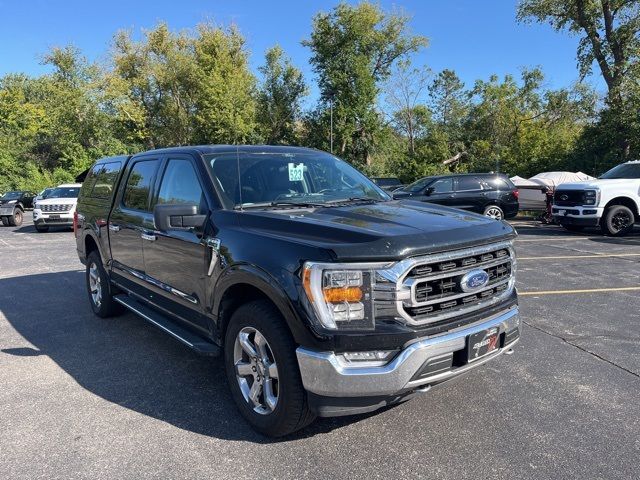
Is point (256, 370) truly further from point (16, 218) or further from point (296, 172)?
point (16, 218)

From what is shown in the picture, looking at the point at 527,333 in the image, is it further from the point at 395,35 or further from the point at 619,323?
the point at 395,35

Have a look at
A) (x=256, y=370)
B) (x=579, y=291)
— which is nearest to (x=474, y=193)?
(x=579, y=291)

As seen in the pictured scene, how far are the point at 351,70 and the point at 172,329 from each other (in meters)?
37.9

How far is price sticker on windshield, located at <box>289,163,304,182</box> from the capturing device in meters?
4.17

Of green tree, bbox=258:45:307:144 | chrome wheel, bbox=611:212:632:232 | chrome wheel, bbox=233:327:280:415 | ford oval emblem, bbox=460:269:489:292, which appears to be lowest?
chrome wheel, bbox=611:212:632:232

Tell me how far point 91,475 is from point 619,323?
17.7 ft

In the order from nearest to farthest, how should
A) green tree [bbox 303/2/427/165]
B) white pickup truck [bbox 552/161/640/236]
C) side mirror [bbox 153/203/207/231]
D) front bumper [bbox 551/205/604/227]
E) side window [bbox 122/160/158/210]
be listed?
side mirror [bbox 153/203/207/231], side window [bbox 122/160/158/210], white pickup truck [bbox 552/161/640/236], front bumper [bbox 551/205/604/227], green tree [bbox 303/2/427/165]

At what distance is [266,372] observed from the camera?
10.2 ft

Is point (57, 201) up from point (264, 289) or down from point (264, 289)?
up

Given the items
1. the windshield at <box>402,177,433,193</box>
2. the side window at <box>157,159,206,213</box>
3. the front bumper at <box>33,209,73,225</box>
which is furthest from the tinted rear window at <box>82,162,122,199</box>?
the front bumper at <box>33,209,73,225</box>

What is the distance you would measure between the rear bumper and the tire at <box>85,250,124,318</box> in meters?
3.79

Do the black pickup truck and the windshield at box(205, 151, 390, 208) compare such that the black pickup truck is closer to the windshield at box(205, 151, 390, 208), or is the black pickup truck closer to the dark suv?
the windshield at box(205, 151, 390, 208)

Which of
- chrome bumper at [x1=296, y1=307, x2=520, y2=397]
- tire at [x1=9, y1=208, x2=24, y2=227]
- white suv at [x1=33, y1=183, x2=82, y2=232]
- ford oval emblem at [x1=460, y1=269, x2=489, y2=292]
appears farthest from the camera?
tire at [x1=9, y1=208, x2=24, y2=227]

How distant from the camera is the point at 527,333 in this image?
5172 millimetres
